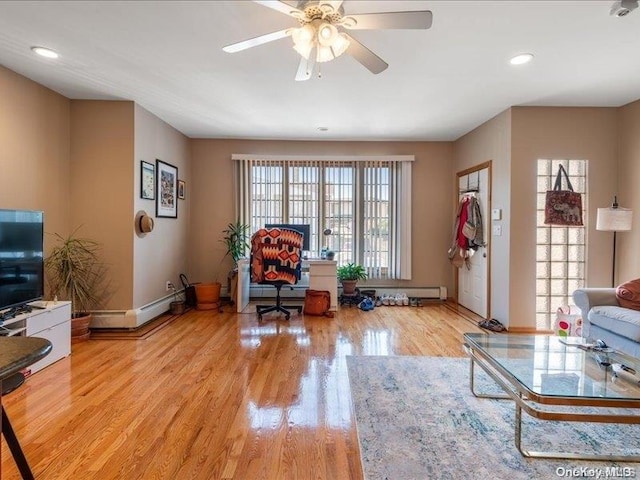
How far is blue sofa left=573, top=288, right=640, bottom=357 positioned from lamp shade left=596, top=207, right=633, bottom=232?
781 millimetres

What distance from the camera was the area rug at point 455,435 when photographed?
163 cm

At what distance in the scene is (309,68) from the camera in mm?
2324

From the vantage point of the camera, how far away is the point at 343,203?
5.52 m

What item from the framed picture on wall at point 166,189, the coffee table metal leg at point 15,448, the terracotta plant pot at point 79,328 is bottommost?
the terracotta plant pot at point 79,328

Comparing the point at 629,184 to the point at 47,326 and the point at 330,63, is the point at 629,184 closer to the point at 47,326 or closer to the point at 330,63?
the point at 330,63

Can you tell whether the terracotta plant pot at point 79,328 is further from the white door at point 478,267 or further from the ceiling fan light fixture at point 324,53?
the white door at point 478,267

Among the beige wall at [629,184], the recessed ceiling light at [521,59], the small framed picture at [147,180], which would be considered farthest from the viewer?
the small framed picture at [147,180]

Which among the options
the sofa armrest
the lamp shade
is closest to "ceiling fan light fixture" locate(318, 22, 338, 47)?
the sofa armrest

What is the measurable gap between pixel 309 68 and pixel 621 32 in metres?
2.17

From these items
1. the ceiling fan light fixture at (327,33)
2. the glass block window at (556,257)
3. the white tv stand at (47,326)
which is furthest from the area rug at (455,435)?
the white tv stand at (47,326)

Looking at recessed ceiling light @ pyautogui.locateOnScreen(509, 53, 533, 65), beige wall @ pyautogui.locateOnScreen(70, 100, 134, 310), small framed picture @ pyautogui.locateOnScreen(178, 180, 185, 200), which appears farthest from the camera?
small framed picture @ pyautogui.locateOnScreen(178, 180, 185, 200)

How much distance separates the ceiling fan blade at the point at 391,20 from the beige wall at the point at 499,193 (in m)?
2.63

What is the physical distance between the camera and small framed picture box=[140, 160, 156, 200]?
12.9 ft

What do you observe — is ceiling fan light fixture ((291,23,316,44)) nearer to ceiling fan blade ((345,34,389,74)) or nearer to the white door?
ceiling fan blade ((345,34,389,74))
